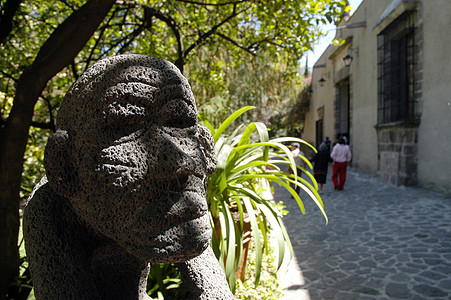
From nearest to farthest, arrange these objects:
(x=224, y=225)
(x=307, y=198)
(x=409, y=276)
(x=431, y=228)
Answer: (x=224, y=225)
(x=409, y=276)
(x=431, y=228)
(x=307, y=198)

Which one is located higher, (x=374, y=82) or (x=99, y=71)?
(x=374, y=82)

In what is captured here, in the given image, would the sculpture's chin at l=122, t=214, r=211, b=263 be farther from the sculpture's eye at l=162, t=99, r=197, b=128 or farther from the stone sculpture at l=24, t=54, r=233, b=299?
the sculpture's eye at l=162, t=99, r=197, b=128

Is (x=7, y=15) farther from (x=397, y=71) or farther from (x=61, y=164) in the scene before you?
(x=397, y=71)

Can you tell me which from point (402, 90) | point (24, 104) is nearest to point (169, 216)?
point (24, 104)

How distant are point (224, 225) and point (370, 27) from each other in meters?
10.5

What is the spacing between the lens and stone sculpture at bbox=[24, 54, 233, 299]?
880 mm

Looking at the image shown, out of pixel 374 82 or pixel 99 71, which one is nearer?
pixel 99 71

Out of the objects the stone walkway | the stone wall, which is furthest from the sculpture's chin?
the stone wall

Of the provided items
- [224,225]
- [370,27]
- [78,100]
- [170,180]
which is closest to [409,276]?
[224,225]

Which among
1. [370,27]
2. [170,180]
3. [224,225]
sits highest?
[370,27]

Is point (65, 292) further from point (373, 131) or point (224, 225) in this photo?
point (373, 131)

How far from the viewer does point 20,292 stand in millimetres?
2520

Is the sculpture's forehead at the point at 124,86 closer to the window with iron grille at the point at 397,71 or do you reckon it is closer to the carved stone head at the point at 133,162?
the carved stone head at the point at 133,162

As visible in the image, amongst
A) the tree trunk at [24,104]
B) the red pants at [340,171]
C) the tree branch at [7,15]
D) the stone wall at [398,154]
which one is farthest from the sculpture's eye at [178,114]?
the stone wall at [398,154]
